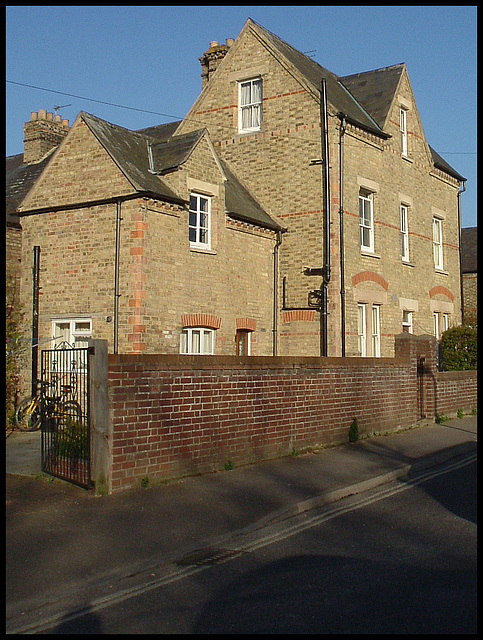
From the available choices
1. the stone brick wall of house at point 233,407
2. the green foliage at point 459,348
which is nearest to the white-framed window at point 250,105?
the stone brick wall of house at point 233,407

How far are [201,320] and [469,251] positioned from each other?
25606 mm

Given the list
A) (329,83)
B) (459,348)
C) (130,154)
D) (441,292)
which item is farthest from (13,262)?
(441,292)

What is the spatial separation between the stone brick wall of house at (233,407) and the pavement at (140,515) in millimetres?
329

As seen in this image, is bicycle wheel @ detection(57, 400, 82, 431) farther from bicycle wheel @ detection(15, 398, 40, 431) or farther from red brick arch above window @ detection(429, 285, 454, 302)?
red brick arch above window @ detection(429, 285, 454, 302)

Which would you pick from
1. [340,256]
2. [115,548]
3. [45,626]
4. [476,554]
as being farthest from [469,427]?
[45,626]

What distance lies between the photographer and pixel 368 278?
21250 mm

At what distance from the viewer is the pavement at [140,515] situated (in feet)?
20.0

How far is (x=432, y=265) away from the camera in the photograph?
2548cm

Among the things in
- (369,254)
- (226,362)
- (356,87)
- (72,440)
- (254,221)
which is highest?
(356,87)

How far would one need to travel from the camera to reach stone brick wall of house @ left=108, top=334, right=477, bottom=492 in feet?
31.0

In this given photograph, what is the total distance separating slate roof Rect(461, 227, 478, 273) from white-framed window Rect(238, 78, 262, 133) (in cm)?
1670

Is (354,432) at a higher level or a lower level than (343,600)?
higher

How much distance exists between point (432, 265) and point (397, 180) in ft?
12.9

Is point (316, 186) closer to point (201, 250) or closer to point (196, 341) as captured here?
point (201, 250)
